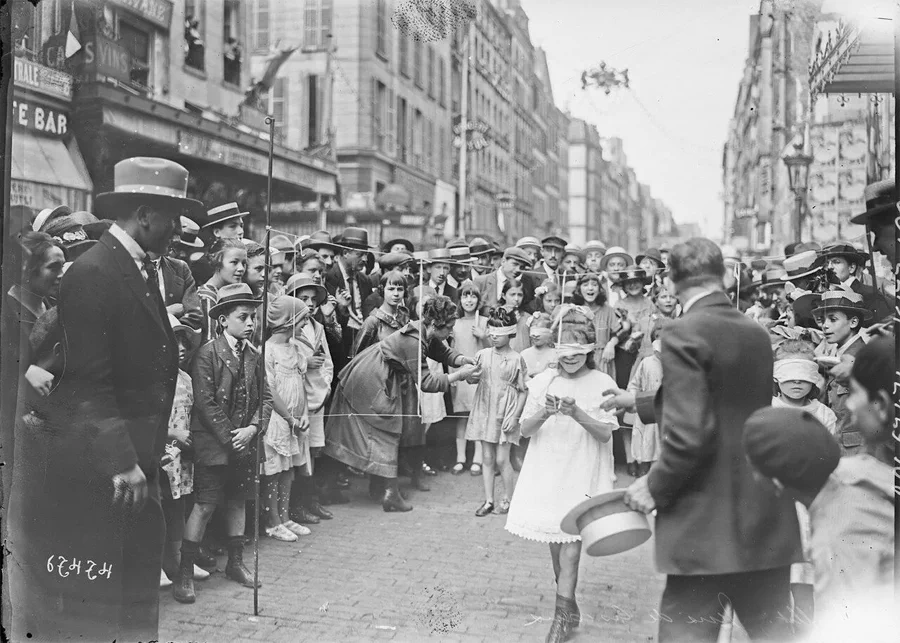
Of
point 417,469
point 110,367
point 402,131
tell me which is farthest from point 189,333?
point 402,131

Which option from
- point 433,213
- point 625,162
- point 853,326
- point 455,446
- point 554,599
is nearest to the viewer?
point 853,326

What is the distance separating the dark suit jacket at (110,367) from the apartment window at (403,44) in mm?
2155

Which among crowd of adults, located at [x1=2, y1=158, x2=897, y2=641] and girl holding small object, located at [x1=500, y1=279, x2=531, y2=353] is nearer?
crowd of adults, located at [x1=2, y1=158, x2=897, y2=641]

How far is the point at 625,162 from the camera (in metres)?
5.40

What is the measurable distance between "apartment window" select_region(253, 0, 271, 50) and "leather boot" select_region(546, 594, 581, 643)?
401 centimetres

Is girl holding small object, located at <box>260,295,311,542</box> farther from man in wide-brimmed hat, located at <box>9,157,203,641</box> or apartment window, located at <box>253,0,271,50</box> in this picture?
apartment window, located at <box>253,0,271,50</box>

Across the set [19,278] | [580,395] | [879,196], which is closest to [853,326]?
[879,196]

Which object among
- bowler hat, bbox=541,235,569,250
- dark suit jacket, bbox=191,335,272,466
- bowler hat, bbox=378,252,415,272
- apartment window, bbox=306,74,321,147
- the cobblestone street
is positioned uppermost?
apartment window, bbox=306,74,321,147

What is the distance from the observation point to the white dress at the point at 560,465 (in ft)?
14.3

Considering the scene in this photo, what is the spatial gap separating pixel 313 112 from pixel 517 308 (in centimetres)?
575

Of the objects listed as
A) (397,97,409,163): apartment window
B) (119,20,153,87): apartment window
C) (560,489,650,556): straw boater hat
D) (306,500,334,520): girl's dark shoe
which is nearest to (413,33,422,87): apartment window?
(397,97,409,163): apartment window

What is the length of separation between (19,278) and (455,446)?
4.01 m

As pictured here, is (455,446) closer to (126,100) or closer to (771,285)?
(771,285)

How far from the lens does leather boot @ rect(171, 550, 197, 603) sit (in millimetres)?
4570
